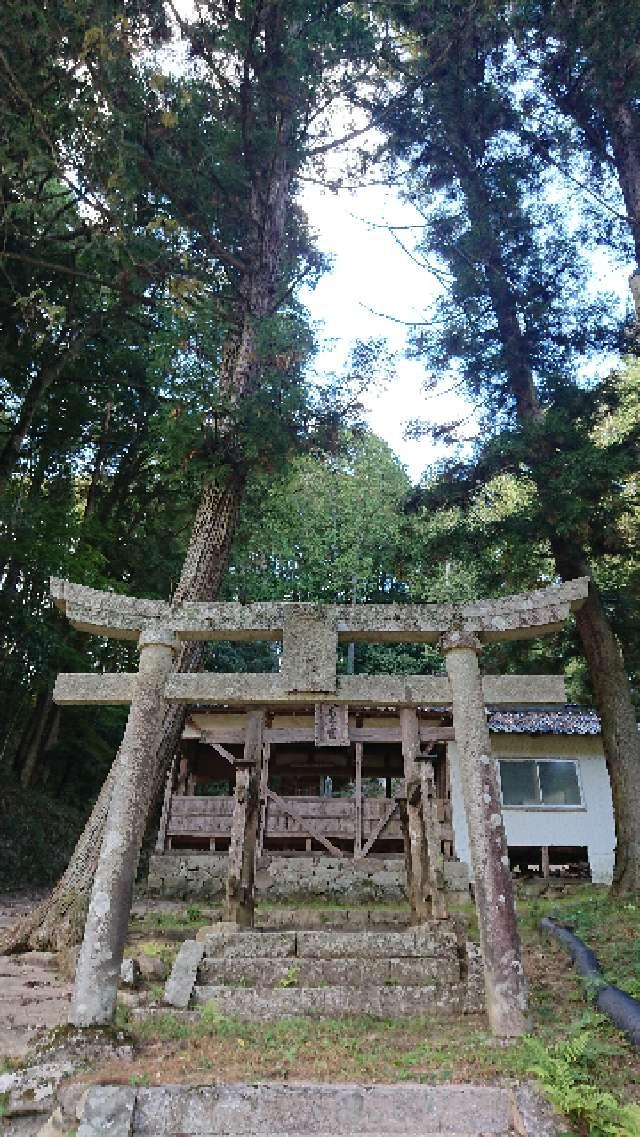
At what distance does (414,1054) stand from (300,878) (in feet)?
37.4

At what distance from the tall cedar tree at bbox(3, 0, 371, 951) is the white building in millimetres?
9311

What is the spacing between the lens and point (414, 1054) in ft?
15.3

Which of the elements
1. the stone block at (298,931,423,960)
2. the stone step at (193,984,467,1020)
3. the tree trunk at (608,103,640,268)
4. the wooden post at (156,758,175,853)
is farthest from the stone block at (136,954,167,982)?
the tree trunk at (608,103,640,268)

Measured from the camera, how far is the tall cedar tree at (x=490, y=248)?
11977mm

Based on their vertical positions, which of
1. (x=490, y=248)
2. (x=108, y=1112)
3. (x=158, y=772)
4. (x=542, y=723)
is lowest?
(x=108, y=1112)

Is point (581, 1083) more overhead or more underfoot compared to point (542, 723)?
more underfoot

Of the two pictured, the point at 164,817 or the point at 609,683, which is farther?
the point at 164,817

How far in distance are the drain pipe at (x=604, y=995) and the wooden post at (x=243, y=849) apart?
3490mm

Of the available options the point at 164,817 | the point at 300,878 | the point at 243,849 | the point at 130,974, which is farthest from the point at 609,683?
the point at 164,817

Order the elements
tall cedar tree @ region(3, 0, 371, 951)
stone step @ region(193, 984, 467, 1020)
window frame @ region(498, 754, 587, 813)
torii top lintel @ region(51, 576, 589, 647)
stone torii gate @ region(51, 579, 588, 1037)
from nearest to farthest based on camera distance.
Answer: stone step @ region(193, 984, 467, 1020) → stone torii gate @ region(51, 579, 588, 1037) → torii top lintel @ region(51, 576, 589, 647) → tall cedar tree @ region(3, 0, 371, 951) → window frame @ region(498, 754, 587, 813)

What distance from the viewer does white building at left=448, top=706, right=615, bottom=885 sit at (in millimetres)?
16922

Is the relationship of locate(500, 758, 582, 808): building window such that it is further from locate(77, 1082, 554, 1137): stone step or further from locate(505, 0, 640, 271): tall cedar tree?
locate(77, 1082, 554, 1137): stone step

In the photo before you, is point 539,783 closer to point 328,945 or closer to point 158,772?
point 158,772

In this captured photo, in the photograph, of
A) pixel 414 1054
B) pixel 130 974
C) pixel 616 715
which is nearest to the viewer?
pixel 414 1054
